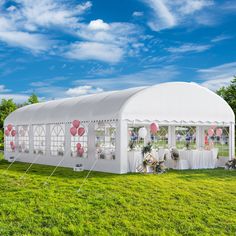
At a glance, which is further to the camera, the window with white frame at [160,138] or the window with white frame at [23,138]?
the window with white frame at [23,138]

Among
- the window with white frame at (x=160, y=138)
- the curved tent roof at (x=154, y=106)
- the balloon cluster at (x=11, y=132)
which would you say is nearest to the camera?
the curved tent roof at (x=154, y=106)

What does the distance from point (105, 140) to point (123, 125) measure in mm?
1464

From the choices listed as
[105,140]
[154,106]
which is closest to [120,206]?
[105,140]

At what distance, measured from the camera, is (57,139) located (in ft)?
66.7

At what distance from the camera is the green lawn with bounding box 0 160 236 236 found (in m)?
10.1

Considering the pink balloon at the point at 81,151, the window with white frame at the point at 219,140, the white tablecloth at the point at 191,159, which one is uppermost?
the window with white frame at the point at 219,140

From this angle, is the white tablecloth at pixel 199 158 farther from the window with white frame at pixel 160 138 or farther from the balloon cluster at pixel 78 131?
the balloon cluster at pixel 78 131

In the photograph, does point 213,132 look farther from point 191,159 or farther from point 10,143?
point 10,143

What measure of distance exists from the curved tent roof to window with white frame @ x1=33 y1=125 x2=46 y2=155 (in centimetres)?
130

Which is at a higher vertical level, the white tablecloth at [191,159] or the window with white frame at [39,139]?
the window with white frame at [39,139]

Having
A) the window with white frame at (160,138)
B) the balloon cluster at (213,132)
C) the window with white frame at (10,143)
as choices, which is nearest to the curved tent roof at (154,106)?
the balloon cluster at (213,132)

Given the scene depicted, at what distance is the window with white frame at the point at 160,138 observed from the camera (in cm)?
2039

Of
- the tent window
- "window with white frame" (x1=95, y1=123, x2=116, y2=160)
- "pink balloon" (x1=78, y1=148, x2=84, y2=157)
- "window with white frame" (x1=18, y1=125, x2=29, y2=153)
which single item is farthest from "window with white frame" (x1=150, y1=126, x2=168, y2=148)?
"window with white frame" (x1=18, y1=125, x2=29, y2=153)

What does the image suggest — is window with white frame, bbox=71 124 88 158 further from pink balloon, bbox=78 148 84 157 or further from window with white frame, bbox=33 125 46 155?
window with white frame, bbox=33 125 46 155
